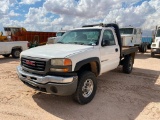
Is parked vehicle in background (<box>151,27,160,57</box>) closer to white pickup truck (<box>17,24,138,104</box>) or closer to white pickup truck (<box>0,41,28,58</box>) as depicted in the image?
white pickup truck (<box>17,24,138,104</box>)

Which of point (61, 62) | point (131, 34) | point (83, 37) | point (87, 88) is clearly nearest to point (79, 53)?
point (61, 62)

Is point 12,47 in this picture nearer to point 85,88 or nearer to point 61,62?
point 85,88

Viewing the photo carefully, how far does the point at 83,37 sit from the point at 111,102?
2.05m

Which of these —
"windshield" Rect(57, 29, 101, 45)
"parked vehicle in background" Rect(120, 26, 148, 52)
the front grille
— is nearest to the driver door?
"windshield" Rect(57, 29, 101, 45)

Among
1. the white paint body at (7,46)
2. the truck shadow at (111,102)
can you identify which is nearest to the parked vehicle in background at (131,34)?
the white paint body at (7,46)

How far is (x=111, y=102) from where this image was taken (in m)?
4.63

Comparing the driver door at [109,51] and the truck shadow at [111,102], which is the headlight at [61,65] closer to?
the truck shadow at [111,102]

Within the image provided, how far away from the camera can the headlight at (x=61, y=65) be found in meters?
3.83

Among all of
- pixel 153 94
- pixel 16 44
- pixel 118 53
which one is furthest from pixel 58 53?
pixel 16 44

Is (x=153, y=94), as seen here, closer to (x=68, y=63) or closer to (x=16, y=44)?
(x=68, y=63)

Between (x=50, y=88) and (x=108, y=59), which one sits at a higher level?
(x=108, y=59)

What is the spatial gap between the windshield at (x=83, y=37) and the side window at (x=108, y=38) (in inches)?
9.7

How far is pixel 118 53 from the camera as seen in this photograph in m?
6.01

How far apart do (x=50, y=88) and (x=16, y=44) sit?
32.2 ft
